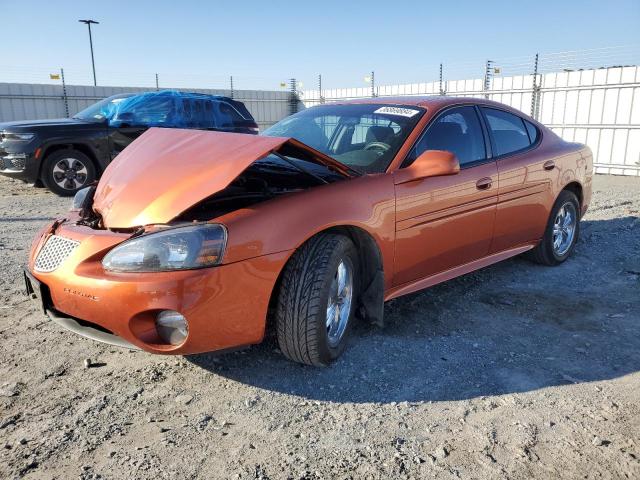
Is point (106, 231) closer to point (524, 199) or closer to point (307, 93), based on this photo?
point (524, 199)

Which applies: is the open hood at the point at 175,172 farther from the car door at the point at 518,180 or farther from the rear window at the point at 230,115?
the rear window at the point at 230,115

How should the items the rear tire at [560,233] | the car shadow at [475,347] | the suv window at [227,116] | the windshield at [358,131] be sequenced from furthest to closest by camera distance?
the suv window at [227,116]
the rear tire at [560,233]
the windshield at [358,131]
the car shadow at [475,347]

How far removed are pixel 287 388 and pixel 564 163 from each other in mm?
3405

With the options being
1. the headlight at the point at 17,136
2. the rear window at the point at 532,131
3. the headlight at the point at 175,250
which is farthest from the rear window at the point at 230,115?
the headlight at the point at 175,250

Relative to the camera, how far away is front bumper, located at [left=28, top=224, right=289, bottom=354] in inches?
93.4

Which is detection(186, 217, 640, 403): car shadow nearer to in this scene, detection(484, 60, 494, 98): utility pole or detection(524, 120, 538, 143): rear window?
detection(524, 120, 538, 143): rear window

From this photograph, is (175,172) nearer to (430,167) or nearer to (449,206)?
(430,167)

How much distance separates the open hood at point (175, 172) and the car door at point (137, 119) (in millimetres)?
5780

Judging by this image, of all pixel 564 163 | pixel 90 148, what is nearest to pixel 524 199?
pixel 564 163

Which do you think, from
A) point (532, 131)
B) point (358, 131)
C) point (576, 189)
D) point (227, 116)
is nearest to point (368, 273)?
point (358, 131)

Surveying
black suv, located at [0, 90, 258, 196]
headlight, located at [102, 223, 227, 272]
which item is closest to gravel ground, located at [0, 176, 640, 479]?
headlight, located at [102, 223, 227, 272]

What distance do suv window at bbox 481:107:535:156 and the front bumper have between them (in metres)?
2.37

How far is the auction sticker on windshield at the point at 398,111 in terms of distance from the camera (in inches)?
143

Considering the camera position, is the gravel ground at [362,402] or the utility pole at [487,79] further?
the utility pole at [487,79]
